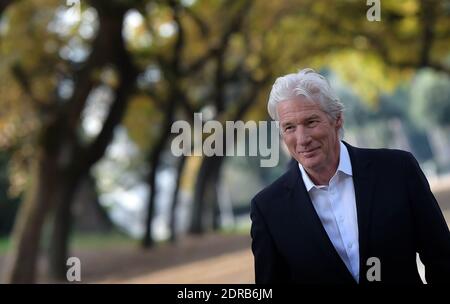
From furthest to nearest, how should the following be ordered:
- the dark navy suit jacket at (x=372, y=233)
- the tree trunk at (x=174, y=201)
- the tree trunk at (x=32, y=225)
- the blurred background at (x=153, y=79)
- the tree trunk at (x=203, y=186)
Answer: the tree trunk at (x=203, y=186)
the tree trunk at (x=174, y=201)
the blurred background at (x=153, y=79)
the tree trunk at (x=32, y=225)
the dark navy suit jacket at (x=372, y=233)

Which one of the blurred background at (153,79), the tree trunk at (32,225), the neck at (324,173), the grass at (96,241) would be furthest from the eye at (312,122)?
the grass at (96,241)

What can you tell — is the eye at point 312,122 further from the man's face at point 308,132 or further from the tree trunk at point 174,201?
the tree trunk at point 174,201

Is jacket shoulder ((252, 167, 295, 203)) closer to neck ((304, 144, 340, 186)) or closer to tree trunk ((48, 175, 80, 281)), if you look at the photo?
neck ((304, 144, 340, 186))

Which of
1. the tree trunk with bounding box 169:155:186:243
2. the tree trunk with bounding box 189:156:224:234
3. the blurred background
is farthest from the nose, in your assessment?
the tree trunk with bounding box 189:156:224:234

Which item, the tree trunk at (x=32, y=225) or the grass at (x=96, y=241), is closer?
the tree trunk at (x=32, y=225)

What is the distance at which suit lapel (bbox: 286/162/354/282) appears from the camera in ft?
7.99

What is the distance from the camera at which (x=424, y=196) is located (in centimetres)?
242

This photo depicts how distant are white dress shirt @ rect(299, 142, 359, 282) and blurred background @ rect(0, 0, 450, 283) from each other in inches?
254

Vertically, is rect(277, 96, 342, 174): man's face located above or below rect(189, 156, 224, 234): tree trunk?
below

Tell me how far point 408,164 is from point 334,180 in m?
0.25

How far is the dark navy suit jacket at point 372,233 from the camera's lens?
7.93 feet

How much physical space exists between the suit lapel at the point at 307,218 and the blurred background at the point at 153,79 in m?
6.50

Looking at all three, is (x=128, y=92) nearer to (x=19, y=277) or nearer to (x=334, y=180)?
(x=19, y=277)

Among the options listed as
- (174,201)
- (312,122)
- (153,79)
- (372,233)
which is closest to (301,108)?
(312,122)
